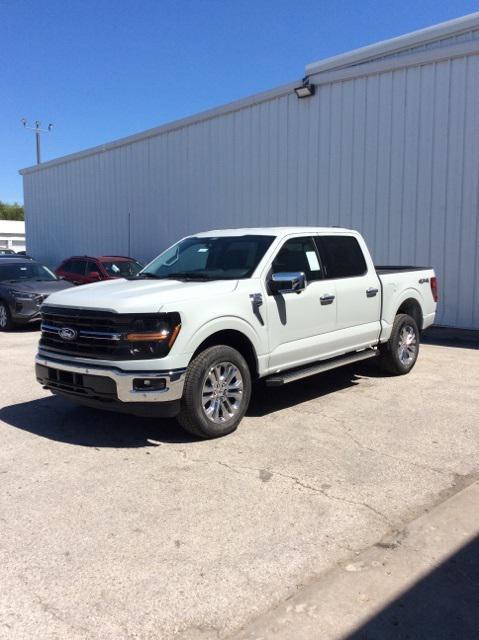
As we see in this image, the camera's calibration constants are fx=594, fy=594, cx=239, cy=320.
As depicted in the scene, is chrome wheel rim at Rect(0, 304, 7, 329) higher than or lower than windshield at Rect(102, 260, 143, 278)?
lower

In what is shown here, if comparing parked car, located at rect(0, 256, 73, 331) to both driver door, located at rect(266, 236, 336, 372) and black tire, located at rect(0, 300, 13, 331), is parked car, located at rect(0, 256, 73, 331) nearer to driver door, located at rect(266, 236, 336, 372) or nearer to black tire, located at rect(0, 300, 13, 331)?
black tire, located at rect(0, 300, 13, 331)

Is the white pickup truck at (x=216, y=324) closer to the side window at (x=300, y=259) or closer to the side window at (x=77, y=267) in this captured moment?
the side window at (x=300, y=259)

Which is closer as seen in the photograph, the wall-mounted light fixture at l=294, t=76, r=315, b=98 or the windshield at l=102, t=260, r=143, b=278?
the wall-mounted light fixture at l=294, t=76, r=315, b=98

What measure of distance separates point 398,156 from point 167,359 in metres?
8.61

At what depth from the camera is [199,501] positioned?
13.7 ft

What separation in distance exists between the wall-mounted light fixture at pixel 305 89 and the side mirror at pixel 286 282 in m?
8.51

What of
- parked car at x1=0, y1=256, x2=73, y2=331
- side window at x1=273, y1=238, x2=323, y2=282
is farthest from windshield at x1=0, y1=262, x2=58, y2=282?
side window at x1=273, y1=238, x2=323, y2=282

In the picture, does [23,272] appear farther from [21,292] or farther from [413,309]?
[413,309]

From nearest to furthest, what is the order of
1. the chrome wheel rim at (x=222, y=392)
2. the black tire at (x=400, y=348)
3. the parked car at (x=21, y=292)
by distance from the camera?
1. the chrome wheel rim at (x=222, y=392)
2. the black tire at (x=400, y=348)
3. the parked car at (x=21, y=292)

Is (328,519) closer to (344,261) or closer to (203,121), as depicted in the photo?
(344,261)

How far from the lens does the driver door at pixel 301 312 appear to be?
6.00 m

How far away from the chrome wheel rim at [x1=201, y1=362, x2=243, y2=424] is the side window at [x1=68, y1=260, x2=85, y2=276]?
10.9 m

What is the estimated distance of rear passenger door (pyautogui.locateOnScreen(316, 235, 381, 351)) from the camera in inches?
269

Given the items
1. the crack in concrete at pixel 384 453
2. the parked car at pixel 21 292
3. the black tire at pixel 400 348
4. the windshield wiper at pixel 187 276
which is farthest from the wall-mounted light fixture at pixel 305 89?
the crack in concrete at pixel 384 453
